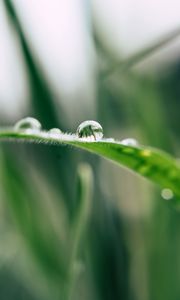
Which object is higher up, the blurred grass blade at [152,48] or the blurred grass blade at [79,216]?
the blurred grass blade at [152,48]

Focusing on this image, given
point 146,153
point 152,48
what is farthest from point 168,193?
point 152,48

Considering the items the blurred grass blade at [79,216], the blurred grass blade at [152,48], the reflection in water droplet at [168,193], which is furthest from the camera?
the blurred grass blade at [152,48]

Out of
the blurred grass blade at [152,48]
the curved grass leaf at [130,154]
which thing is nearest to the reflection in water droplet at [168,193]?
the curved grass leaf at [130,154]

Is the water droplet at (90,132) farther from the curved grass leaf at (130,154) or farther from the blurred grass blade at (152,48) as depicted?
the blurred grass blade at (152,48)

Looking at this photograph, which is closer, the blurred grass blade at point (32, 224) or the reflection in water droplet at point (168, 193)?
the reflection in water droplet at point (168, 193)

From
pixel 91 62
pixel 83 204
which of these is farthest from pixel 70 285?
pixel 91 62

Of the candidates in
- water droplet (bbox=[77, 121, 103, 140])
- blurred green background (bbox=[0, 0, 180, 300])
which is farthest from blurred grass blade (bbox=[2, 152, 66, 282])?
water droplet (bbox=[77, 121, 103, 140])

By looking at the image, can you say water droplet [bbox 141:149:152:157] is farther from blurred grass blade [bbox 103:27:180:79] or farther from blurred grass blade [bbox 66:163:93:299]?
blurred grass blade [bbox 103:27:180:79]

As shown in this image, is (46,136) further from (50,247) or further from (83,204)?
(50,247)

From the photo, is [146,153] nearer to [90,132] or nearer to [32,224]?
[90,132]
